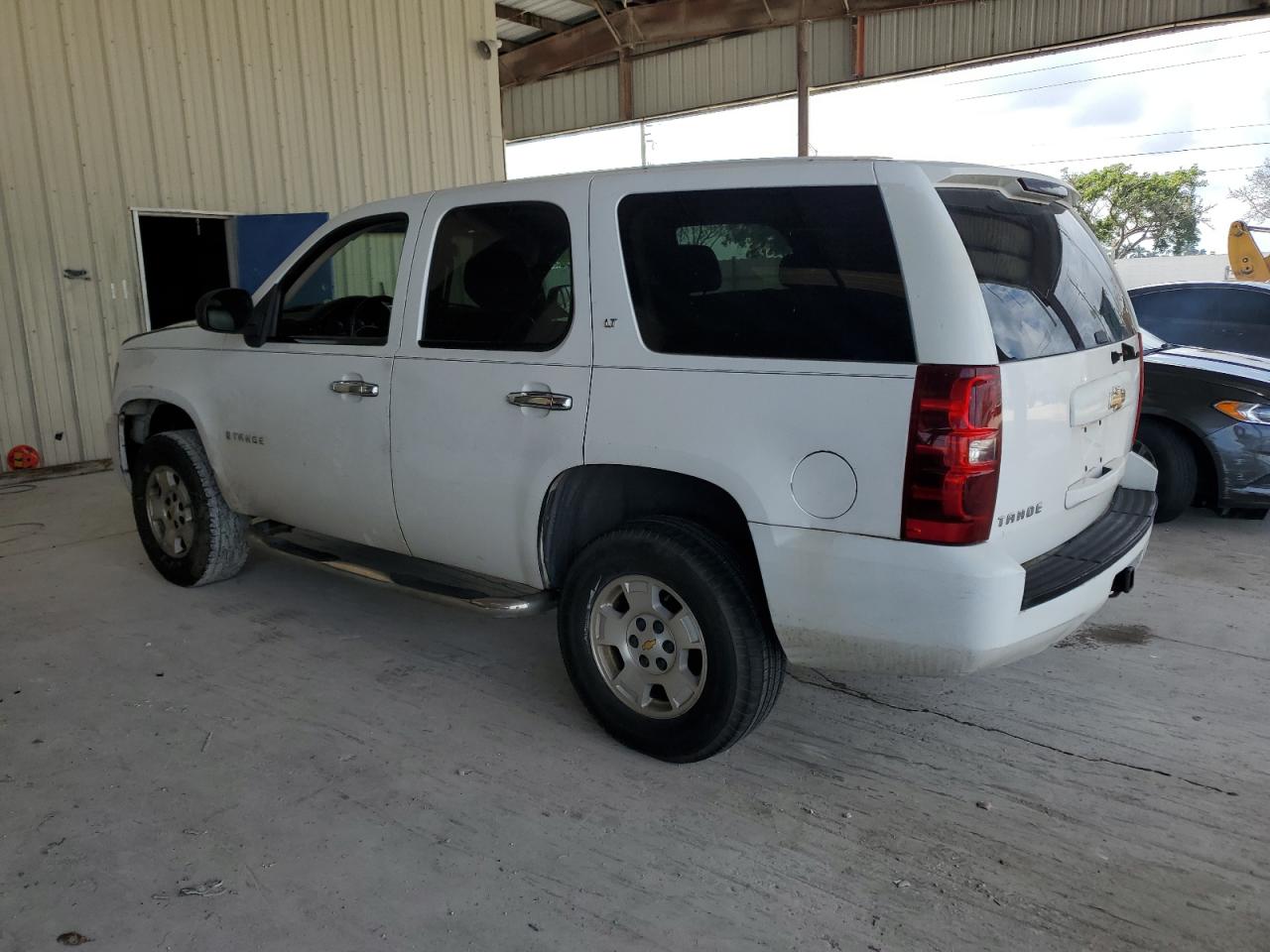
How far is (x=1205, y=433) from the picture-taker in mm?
5812

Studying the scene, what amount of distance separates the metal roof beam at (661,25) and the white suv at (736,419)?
501 inches

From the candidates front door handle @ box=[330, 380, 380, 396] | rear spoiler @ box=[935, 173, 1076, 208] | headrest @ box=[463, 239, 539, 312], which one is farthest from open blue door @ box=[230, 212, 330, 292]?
rear spoiler @ box=[935, 173, 1076, 208]

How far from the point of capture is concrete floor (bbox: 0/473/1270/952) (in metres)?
2.43

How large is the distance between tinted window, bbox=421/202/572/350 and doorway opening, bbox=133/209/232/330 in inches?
264

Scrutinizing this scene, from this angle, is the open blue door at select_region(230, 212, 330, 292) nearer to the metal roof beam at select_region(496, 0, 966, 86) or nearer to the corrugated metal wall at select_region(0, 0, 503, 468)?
the corrugated metal wall at select_region(0, 0, 503, 468)

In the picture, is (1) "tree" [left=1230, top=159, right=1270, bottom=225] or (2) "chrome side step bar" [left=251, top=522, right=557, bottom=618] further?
(1) "tree" [left=1230, top=159, right=1270, bottom=225]

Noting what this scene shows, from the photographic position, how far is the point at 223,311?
4.26 metres

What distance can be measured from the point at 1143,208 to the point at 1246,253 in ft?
80.2

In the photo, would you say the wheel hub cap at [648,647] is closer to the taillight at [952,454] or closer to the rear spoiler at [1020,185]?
the taillight at [952,454]

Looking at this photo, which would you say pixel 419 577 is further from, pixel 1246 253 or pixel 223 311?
pixel 1246 253

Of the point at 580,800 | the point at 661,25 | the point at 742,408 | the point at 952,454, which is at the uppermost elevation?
the point at 661,25

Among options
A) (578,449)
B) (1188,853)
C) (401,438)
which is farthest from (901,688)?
(401,438)

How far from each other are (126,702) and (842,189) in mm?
3284

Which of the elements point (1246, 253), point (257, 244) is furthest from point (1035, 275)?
point (1246, 253)
